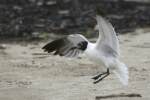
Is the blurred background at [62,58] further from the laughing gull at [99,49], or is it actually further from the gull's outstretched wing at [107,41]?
the laughing gull at [99,49]

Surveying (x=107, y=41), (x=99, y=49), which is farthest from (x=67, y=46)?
(x=107, y=41)

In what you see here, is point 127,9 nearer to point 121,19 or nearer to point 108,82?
point 121,19

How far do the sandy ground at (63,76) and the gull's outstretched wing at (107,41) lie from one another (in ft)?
2.18

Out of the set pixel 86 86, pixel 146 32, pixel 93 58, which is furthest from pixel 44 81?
pixel 146 32

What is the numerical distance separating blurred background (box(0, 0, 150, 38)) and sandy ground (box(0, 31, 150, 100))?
2.05 metres

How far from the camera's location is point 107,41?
10.5 meters

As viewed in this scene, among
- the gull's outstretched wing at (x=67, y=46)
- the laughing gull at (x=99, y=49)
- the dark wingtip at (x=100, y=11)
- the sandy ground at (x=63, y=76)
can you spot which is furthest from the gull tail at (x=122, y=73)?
Result: the dark wingtip at (x=100, y=11)

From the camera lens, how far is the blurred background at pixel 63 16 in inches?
748

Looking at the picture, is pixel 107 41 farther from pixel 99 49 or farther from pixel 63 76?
pixel 63 76

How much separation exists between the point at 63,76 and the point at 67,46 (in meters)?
1.80

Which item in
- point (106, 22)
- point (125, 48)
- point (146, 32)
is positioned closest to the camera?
point (106, 22)

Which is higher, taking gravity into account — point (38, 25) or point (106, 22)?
point (38, 25)

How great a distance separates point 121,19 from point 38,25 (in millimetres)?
2734

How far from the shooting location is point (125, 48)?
1580 cm
